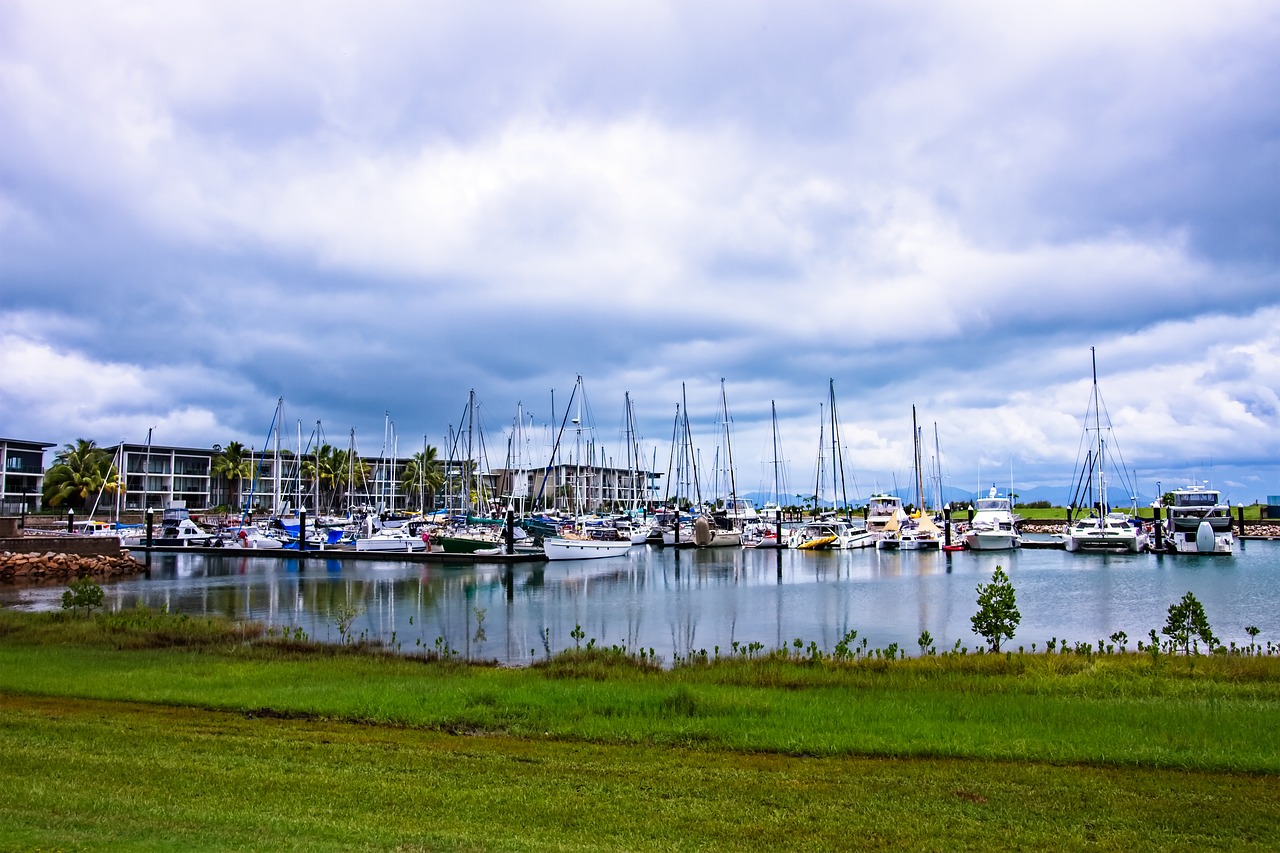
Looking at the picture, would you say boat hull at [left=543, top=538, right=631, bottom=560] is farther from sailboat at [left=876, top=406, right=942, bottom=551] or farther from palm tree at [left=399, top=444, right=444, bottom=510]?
palm tree at [left=399, top=444, right=444, bottom=510]

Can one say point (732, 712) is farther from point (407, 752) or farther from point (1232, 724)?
point (1232, 724)

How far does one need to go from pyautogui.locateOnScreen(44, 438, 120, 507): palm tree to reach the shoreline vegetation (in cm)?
11345

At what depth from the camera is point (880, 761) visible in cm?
1328

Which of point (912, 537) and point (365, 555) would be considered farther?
point (912, 537)

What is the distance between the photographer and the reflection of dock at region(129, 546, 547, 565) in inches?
3125

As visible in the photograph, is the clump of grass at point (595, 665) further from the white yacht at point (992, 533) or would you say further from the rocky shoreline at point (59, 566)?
the white yacht at point (992, 533)

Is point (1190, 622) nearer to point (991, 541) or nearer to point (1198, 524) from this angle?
point (1198, 524)

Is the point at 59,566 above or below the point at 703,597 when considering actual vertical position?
above

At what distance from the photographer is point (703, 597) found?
167 ft

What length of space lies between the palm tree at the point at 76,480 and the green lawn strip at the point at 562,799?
398 feet

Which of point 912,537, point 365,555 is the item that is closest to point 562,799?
point 365,555

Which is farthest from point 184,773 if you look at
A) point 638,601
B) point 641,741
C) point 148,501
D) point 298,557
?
point 148,501

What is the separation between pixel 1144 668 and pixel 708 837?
606 inches

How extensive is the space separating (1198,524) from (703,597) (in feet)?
180
